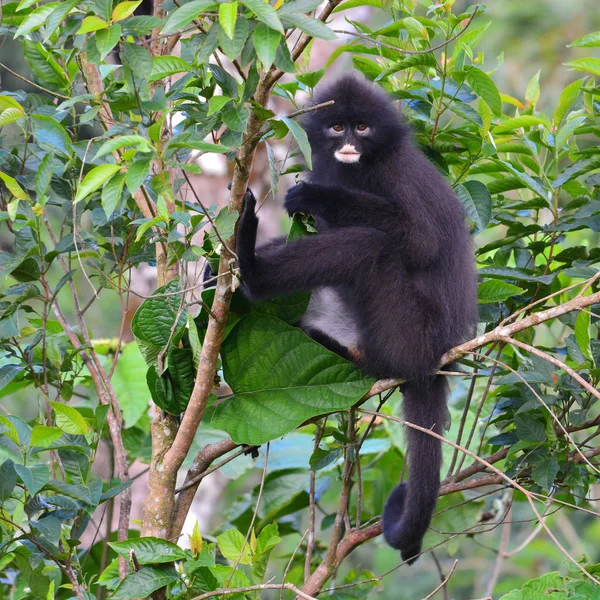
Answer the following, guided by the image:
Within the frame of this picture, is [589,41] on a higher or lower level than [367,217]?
higher

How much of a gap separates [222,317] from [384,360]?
0.93 metres

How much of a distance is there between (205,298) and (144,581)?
912 mm

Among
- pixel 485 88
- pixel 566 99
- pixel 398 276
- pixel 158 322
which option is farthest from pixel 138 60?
pixel 566 99

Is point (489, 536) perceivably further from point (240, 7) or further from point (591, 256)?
point (240, 7)

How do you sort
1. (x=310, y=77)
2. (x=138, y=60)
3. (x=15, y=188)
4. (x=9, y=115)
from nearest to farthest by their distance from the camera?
(x=138, y=60), (x=9, y=115), (x=15, y=188), (x=310, y=77)

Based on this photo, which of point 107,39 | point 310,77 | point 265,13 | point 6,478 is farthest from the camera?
point 310,77

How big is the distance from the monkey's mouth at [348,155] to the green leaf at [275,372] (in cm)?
100

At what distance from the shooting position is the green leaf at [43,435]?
7.22ft

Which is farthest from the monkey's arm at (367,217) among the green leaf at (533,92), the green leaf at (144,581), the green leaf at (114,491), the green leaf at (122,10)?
the green leaf at (144,581)

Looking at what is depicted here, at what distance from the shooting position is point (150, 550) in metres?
2.15

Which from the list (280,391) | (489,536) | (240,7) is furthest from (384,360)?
(489,536)

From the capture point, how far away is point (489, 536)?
6680 mm

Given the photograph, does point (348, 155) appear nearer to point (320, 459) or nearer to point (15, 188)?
point (320, 459)

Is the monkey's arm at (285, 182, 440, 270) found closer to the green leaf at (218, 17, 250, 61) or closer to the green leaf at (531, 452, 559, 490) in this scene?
the green leaf at (531, 452, 559, 490)
